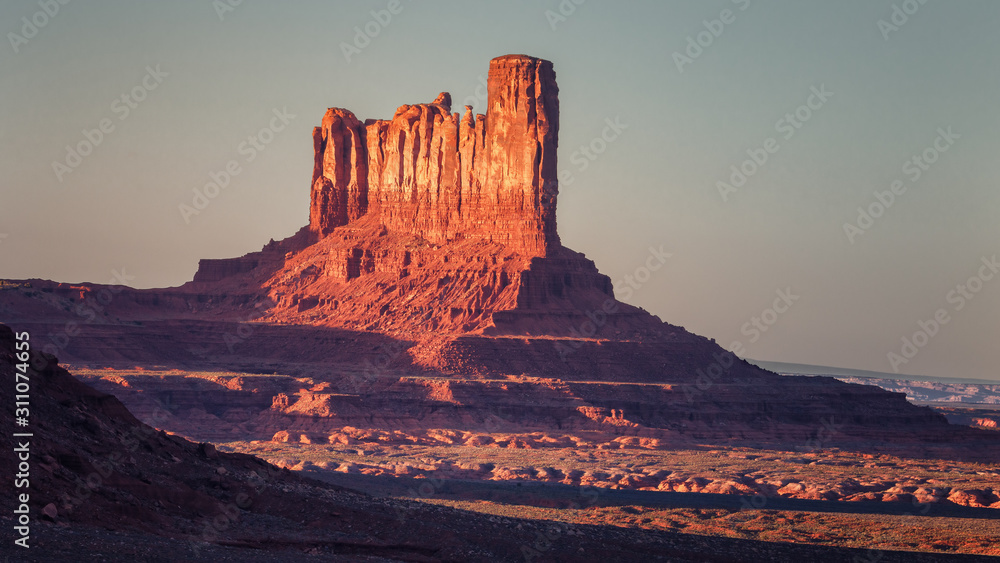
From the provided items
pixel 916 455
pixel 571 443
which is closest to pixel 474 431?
pixel 571 443

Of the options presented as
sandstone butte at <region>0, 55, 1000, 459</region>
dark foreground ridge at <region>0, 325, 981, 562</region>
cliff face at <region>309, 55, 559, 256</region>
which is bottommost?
dark foreground ridge at <region>0, 325, 981, 562</region>

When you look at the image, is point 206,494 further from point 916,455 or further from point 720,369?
point 720,369

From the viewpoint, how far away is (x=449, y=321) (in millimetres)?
122000

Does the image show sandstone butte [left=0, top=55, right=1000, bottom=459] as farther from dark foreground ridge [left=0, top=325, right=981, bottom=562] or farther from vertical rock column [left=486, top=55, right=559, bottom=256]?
dark foreground ridge [left=0, top=325, right=981, bottom=562]

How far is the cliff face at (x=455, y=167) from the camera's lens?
128875 mm

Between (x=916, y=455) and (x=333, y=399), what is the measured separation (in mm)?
39725

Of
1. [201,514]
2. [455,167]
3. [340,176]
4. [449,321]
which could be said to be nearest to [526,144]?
[455,167]

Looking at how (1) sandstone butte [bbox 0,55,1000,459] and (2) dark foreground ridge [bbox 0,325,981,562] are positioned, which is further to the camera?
(1) sandstone butte [bbox 0,55,1000,459]

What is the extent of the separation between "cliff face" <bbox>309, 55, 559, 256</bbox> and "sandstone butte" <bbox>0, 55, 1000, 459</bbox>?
7.1 inches

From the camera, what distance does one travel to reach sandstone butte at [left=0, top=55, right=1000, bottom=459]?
107m

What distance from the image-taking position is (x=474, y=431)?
339ft

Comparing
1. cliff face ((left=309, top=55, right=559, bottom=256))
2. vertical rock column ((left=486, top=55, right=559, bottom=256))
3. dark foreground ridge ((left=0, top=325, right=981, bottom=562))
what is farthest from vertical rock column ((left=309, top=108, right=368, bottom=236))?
dark foreground ridge ((left=0, top=325, right=981, bottom=562))

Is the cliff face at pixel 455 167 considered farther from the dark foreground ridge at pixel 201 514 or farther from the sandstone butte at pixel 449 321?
the dark foreground ridge at pixel 201 514

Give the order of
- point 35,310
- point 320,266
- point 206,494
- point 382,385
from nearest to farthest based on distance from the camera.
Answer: point 206,494, point 382,385, point 35,310, point 320,266
